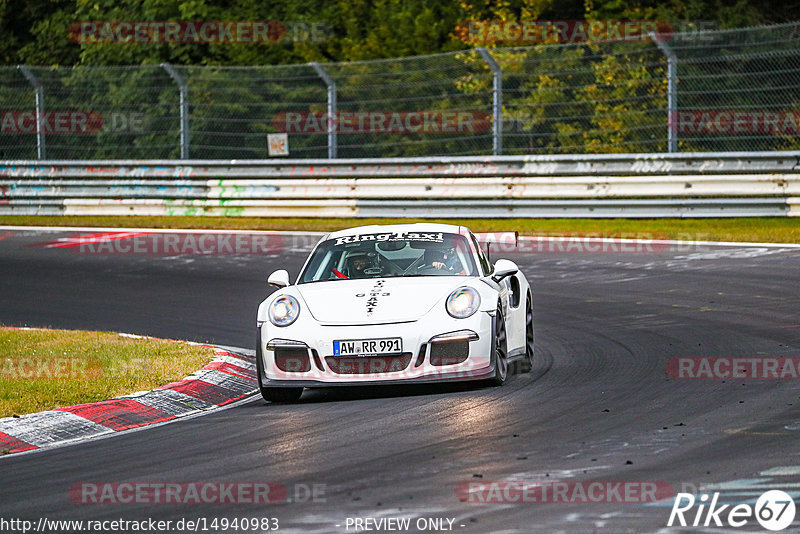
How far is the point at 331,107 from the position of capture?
22.1 metres

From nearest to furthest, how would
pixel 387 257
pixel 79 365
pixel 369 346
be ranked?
pixel 369 346
pixel 79 365
pixel 387 257

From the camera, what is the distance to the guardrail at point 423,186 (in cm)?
1900

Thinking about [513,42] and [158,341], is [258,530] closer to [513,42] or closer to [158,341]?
[158,341]

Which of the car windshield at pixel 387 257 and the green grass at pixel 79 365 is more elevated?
the car windshield at pixel 387 257

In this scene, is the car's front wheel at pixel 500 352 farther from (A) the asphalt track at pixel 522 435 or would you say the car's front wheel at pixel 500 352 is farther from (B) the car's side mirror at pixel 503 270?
(B) the car's side mirror at pixel 503 270

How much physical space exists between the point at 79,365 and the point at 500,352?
3.23m

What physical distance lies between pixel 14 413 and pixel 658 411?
387 centimetres

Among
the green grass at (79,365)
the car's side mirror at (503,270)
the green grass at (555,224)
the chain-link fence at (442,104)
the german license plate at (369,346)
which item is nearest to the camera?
the german license plate at (369,346)

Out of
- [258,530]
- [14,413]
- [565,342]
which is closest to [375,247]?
[565,342]

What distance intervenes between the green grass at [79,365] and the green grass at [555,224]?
30.6 feet

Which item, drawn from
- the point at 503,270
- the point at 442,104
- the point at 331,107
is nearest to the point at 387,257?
the point at 503,270

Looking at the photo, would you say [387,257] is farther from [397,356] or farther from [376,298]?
[397,356]

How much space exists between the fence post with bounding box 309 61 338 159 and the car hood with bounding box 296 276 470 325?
43.0 feet

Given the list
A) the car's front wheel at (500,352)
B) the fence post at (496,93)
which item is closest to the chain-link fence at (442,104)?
Result: the fence post at (496,93)
